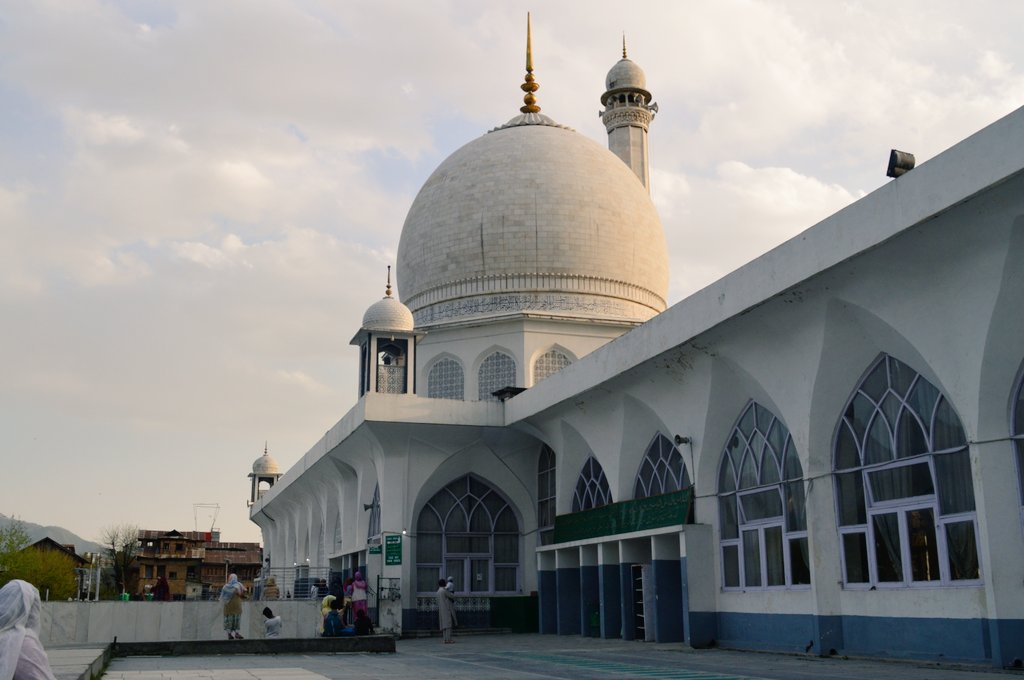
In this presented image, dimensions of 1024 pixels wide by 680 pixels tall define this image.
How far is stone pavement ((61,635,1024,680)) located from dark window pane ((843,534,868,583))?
125 centimetres

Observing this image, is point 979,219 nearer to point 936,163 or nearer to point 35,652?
point 936,163

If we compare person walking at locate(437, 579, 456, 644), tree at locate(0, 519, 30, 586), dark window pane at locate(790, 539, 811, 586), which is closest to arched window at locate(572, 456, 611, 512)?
person walking at locate(437, 579, 456, 644)

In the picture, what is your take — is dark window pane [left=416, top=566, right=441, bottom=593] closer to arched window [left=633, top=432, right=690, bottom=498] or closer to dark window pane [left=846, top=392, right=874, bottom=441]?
arched window [left=633, top=432, right=690, bottom=498]

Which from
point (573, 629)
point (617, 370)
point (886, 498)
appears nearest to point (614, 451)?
point (617, 370)

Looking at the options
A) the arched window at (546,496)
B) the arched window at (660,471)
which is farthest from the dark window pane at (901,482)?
the arched window at (546,496)

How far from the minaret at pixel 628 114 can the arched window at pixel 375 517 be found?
627 inches

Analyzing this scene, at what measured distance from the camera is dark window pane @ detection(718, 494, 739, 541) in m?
17.0

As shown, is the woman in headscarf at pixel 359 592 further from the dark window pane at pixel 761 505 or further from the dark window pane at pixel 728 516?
the dark window pane at pixel 761 505

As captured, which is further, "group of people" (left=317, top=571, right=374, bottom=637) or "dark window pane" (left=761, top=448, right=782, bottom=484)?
"group of people" (left=317, top=571, right=374, bottom=637)

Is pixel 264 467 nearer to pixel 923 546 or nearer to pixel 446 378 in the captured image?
pixel 446 378

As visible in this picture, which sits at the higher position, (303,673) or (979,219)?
(979,219)

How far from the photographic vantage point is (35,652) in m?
4.30

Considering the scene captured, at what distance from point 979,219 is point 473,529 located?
639 inches

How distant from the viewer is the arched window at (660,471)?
19.0 metres
